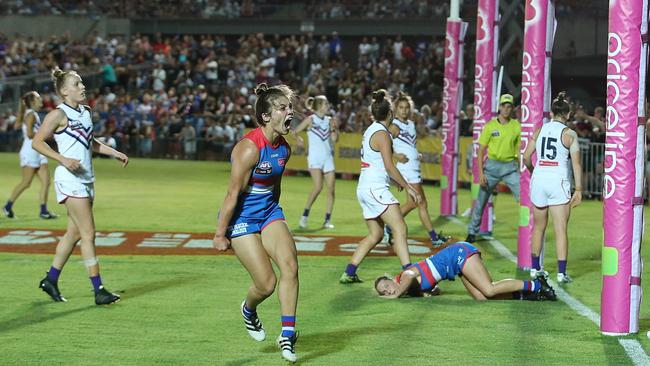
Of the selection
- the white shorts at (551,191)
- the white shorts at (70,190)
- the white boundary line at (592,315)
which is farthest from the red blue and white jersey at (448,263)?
the white shorts at (70,190)

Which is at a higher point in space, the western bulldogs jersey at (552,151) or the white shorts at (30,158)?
the western bulldogs jersey at (552,151)

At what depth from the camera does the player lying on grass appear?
10.4 m

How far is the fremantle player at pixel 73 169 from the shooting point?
408 inches

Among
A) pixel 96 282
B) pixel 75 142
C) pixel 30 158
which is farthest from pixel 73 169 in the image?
pixel 30 158

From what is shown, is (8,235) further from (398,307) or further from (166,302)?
(398,307)

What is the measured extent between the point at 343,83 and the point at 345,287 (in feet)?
87.8

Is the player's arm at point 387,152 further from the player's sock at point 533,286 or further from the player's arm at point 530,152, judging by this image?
the player's arm at point 530,152

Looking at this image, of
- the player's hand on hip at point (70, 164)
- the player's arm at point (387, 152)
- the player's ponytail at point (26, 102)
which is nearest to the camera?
the player's hand on hip at point (70, 164)

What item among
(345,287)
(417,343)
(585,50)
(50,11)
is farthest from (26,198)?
(50,11)

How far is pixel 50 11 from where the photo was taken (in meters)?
49.4

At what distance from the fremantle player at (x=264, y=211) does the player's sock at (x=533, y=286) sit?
Answer: 3.43 meters

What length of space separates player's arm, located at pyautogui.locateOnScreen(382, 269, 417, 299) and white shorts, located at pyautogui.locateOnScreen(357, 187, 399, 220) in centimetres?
100

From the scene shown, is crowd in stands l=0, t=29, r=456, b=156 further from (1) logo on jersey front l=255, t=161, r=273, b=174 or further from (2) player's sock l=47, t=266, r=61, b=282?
(1) logo on jersey front l=255, t=161, r=273, b=174

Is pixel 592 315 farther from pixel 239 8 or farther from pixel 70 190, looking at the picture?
pixel 239 8
